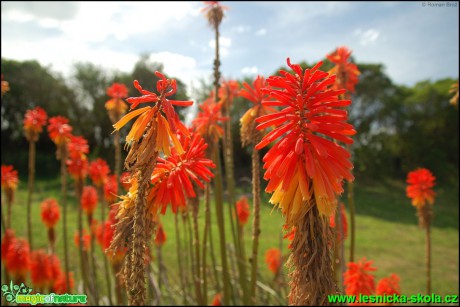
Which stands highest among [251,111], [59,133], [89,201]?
[251,111]

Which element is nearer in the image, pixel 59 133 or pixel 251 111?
pixel 251 111

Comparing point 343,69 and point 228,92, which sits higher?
point 343,69

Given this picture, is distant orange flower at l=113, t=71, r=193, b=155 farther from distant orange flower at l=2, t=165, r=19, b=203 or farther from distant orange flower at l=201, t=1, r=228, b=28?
distant orange flower at l=2, t=165, r=19, b=203

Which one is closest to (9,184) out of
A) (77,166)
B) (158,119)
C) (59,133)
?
(77,166)

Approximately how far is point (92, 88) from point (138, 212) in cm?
2201

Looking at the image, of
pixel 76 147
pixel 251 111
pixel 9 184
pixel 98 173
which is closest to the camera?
pixel 251 111

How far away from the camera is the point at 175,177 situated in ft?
4.80

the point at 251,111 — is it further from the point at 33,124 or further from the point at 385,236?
the point at 385,236

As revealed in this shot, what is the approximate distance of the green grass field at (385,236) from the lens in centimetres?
765

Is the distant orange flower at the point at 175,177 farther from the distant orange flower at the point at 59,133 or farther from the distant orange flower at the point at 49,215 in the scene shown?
the distant orange flower at the point at 49,215

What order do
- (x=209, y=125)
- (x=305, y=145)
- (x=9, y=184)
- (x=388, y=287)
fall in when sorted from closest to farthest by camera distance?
(x=305, y=145) → (x=209, y=125) → (x=388, y=287) → (x=9, y=184)

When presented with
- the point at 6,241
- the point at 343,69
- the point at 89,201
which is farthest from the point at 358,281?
the point at 6,241

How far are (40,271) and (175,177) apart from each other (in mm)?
3353

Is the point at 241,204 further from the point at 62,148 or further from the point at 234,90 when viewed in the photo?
the point at 62,148
